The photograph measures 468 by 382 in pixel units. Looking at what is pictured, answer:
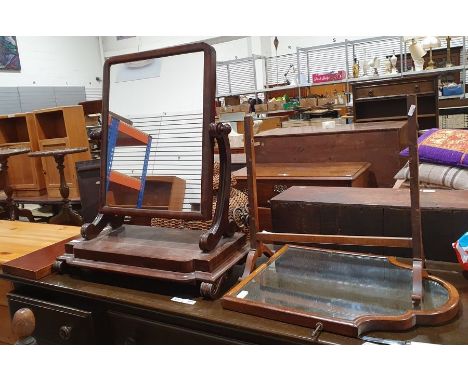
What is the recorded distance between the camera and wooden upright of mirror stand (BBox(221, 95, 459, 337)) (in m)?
0.94

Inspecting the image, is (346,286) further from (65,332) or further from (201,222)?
(65,332)

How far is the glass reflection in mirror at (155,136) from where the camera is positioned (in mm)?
1331

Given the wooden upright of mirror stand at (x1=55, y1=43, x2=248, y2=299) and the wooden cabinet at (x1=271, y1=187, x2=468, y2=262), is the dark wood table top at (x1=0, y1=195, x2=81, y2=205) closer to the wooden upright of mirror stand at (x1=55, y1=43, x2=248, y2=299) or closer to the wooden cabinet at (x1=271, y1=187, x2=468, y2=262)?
the wooden upright of mirror stand at (x1=55, y1=43, x2=248, y2=299)

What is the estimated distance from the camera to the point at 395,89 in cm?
446

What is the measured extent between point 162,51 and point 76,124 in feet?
10.6

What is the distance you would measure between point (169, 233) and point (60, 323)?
430mm

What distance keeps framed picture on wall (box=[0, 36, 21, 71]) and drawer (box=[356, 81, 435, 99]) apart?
21.8 ft

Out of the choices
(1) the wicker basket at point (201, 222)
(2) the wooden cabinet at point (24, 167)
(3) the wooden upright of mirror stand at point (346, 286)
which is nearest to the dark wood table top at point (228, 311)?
(3) the wooden upright of mirror stand at point (346, 286)

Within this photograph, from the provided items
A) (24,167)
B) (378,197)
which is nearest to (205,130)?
(378,197)

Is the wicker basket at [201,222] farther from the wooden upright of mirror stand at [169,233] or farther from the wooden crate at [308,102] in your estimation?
the wooden crate at [308,102]

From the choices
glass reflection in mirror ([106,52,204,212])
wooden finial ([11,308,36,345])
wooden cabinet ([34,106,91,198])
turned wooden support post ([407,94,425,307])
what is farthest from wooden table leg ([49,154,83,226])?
turned wooden support post ([407,94,425,307])
